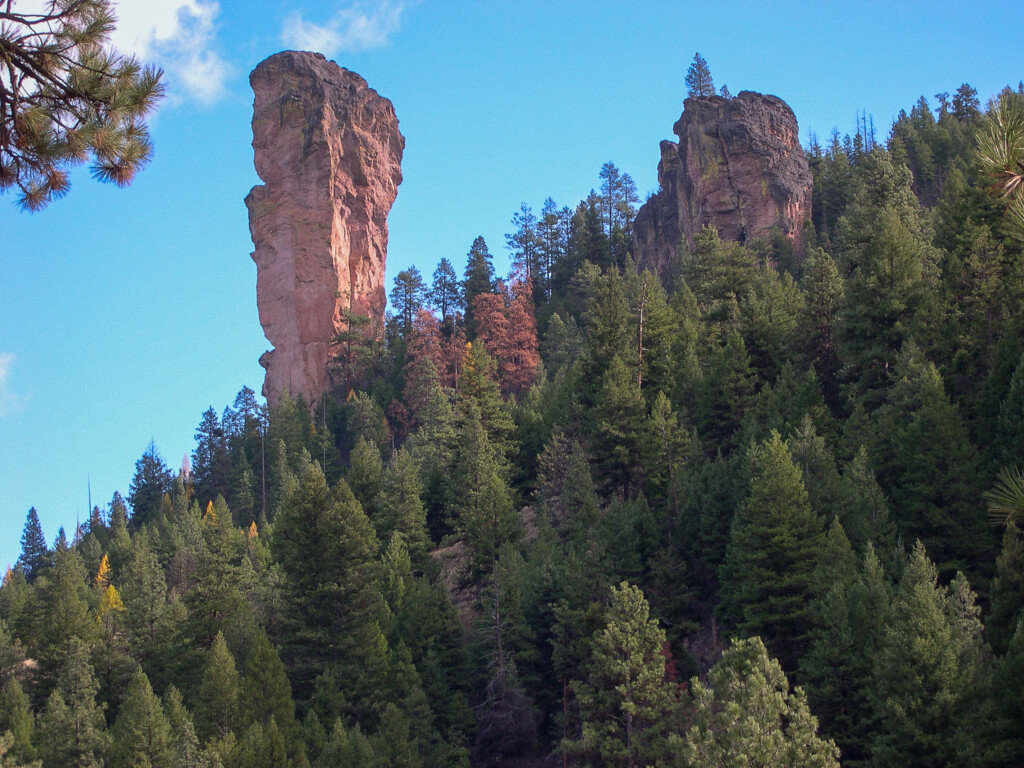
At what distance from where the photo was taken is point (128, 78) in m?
8.09

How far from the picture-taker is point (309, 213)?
8469cm

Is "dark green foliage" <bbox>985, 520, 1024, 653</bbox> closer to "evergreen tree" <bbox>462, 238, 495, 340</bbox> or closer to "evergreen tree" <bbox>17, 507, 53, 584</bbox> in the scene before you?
"evergreen tree" <bbox>462, 238, 495, 340</bbox>

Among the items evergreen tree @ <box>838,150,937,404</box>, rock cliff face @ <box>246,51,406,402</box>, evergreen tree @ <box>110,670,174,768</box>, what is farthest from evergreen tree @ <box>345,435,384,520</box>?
rock cliff face @ <box>246,51,406,402</box>

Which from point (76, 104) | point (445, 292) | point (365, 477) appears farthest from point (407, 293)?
point (76, 104)

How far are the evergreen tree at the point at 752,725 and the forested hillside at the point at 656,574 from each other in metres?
0.10

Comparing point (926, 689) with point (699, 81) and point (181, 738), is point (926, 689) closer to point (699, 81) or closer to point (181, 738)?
point (181, 738)

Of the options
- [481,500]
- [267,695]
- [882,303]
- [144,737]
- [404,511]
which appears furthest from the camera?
[404,511]

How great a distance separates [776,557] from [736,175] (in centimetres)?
5619

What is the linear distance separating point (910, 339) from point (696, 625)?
1368cm

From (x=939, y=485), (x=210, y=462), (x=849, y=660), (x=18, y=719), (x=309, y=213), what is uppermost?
(x=309, y=213)

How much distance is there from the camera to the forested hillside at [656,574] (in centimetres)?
2444

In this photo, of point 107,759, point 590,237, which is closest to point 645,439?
point 107,759

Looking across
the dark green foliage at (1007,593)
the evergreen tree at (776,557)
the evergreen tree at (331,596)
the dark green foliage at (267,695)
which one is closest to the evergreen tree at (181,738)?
the dark green foliage at (267,695)

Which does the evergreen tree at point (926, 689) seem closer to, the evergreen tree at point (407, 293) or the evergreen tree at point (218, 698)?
the evergreen tree at point (218, 698)
